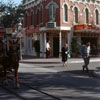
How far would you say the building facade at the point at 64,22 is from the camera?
29484 millimetres

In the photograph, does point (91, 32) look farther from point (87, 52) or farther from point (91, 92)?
point (91, 92)

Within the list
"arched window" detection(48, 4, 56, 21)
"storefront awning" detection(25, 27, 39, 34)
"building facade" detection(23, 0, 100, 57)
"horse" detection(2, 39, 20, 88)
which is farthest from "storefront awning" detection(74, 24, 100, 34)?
"horse" detection(2, 39, 20, 88)

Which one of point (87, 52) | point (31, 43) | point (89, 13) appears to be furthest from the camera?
point (31, 43)

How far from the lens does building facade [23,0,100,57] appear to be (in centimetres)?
2948

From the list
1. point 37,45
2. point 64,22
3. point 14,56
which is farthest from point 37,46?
point 14,56

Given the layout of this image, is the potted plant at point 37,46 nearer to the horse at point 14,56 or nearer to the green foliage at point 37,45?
the green foliage at point 37,45

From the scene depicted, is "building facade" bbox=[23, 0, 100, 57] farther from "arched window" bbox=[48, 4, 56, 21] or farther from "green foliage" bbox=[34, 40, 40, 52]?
"green foliage" bbox=[34, 40, 40, 52]

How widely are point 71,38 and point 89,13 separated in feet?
14.0

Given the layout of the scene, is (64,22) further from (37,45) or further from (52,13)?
(37,45)

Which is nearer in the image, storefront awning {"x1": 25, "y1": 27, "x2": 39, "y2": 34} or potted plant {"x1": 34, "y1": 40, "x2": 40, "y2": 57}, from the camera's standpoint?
potted plant {"x1": 34, "y1": 40, "x2": 40, "y2": 57}

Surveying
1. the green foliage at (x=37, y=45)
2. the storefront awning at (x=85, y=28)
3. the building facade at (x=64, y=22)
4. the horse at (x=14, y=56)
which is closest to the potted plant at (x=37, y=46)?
the green foliage at (x=37, y=45)

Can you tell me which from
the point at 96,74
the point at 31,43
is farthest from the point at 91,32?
the point at 96,74

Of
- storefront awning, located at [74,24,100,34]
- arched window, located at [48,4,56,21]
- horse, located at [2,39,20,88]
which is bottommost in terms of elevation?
horse, located at [2,39,20,88]

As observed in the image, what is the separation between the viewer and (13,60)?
9.37 m
